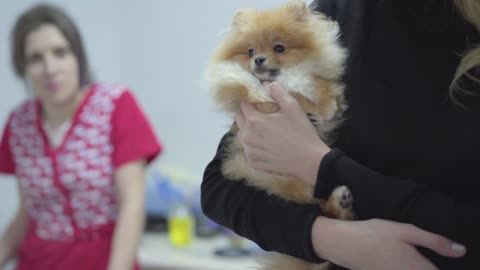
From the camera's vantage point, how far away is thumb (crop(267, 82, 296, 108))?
2.91ft

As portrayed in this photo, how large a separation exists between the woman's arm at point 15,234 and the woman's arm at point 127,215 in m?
0.42

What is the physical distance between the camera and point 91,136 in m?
1.83

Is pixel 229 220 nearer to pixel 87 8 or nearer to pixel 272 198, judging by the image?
pixel 272 198

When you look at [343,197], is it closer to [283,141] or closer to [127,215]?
[283,141]

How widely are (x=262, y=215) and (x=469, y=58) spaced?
41 centimetres

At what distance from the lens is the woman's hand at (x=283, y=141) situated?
83 centimetres

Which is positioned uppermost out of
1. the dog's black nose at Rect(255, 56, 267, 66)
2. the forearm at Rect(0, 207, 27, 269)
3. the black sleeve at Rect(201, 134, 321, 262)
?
the dog's black nose at Rect(255, 56, 267, 66)

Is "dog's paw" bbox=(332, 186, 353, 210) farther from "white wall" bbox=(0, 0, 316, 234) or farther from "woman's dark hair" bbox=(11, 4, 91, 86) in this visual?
"white wall" bbox=(0, 0, 316, 234)

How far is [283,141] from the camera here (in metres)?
0.87

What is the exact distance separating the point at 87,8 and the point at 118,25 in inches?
8.0

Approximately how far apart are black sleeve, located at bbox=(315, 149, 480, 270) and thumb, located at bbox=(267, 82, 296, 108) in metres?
0.13

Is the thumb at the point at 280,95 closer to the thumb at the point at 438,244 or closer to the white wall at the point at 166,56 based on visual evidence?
the thumb at the point at 438,244

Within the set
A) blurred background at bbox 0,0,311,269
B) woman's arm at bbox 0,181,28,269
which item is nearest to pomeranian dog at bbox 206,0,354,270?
woman's arm at bbox 0,181,28,269

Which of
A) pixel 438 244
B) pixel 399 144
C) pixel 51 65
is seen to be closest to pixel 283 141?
pixel 399 144
